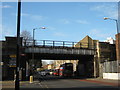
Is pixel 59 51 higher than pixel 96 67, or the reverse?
pixel 59 51

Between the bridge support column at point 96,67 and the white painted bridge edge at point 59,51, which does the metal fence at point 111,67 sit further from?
the white painted bridge edge at point 59,51

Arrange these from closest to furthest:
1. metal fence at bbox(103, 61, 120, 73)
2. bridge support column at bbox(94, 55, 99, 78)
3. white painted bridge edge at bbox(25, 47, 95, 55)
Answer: metal fence at bbox(103, 61, 120, 73) < white painted bridge edge at bbox(25, 47, 95, 55) < bridge support column at bbox(94, 55, 99, 78)

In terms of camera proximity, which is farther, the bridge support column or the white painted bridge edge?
the bridge support column

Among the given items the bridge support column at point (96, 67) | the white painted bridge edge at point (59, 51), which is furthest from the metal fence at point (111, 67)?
the white painted bridge edge at point (59, 51)

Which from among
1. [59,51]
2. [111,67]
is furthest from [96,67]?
[59,51]

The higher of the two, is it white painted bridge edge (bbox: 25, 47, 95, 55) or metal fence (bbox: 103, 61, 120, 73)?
white painted bridge edge (bbox: 25, 47, 95, 55)

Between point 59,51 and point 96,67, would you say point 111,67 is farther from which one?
point 59,51

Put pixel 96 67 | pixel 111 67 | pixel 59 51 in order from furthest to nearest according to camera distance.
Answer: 1. pixel 96 67
2. pixel 59 51
3. pixel 111 67

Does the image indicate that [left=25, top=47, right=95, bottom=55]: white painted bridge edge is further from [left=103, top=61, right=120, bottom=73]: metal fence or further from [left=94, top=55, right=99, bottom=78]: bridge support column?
[left=103, top=61, right=120, bottom=73]: metal fence

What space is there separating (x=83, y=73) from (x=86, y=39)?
35228 mm

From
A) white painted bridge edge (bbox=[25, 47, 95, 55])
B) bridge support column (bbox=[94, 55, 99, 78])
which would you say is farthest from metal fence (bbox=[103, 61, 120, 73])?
white painted bridge edge (bbox=[25, 47, 95, 55])

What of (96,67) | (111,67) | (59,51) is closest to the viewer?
(111,67)

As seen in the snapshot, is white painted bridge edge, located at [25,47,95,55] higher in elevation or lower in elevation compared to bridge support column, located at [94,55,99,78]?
higher

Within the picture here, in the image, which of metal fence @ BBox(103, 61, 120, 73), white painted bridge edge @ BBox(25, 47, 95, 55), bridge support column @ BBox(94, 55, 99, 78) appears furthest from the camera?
bridge support column @ BBox(94, 55, 99, 78)
